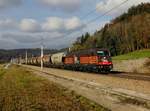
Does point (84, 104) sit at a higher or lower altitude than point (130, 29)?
lower

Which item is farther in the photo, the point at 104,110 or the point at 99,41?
the point at 99,41

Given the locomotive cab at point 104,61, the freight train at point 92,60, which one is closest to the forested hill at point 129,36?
the freight train at point 92,60

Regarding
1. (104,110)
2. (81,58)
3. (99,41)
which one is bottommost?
(104,110)

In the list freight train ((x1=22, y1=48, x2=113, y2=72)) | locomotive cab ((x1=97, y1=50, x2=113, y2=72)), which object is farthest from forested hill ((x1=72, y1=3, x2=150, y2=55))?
locomotive cab ((x1=97, y1=50, x2=113, y2=72))

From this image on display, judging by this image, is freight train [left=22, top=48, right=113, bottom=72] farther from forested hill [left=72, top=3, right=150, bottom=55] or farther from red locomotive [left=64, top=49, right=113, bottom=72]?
forested hill [left=72, top=3, right=150, bottom=55]

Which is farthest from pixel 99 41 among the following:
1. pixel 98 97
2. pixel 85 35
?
pixel 98 97

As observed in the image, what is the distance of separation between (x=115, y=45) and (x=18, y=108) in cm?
8286

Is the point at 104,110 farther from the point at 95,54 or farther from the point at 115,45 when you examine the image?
the point at 115,45

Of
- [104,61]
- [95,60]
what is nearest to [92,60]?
[95,60]

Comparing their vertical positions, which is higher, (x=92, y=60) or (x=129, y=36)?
(x=129, y=36)

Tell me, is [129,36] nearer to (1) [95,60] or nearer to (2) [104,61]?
(1) [95,60]

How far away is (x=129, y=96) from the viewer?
1720 centimetres

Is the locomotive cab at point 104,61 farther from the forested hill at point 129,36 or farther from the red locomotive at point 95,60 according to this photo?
the forested hill at point 129,36

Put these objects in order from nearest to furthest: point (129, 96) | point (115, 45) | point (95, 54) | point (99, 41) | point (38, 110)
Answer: point (38, 110) → point (129, 96) → point (95, 54) → point (115, 45) → point (99, 41)
